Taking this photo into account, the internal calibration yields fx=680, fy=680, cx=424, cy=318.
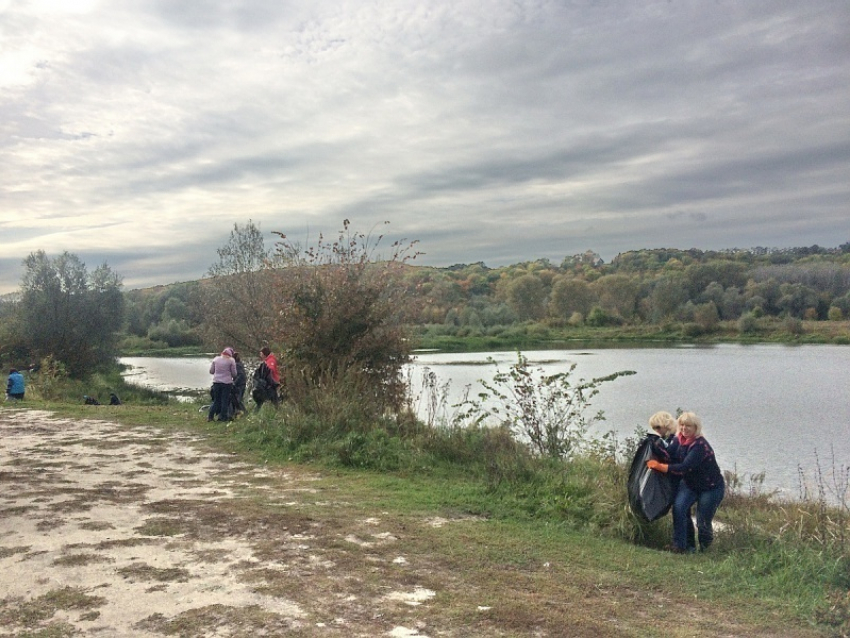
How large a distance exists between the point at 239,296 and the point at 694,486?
2038cm

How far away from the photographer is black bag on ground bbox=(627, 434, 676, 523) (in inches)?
253

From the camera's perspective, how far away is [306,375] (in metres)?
12.0

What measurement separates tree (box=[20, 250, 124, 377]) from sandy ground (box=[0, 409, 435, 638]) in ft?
86.1

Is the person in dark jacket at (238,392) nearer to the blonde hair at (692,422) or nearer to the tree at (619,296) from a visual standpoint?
the blonde hair at (692,422)

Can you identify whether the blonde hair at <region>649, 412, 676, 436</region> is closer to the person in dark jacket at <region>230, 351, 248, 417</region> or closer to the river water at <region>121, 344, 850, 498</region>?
the river water at <region>121, 344, 850, 498</region>

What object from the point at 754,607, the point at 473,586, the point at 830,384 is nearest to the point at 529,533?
the point at 473,586

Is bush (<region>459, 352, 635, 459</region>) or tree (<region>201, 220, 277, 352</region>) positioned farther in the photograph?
tree (<region>201, 220, 277, 352</region>)

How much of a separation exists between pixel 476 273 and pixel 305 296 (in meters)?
107

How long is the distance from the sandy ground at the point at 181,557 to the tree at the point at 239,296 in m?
14.4

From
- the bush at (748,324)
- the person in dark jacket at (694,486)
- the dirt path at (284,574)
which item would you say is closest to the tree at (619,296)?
the bush at (748,324)

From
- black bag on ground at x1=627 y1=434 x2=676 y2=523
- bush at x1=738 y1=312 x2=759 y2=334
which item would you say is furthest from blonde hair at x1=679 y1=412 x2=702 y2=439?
bush at x1=738 y1=312 x2=759 y2=334

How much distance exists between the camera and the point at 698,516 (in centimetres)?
646

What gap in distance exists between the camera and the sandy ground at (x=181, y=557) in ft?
13.1

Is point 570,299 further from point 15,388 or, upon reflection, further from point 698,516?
point 698,516
